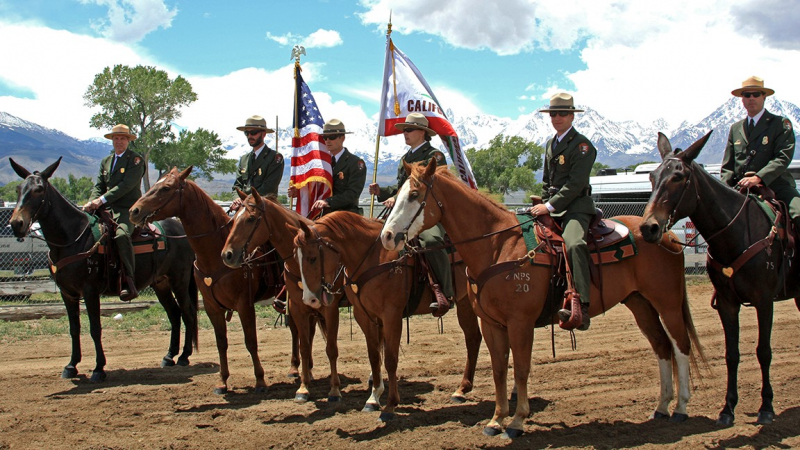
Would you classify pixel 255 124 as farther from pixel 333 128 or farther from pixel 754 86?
pixel 754 86

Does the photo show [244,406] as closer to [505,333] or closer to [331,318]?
[331,318]

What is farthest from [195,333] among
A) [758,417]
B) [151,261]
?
[758,417]

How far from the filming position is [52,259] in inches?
364

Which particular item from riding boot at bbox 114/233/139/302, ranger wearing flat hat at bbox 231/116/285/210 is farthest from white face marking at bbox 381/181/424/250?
riding boot at bbox 114/233/139/302

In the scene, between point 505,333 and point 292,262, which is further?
point 292,262

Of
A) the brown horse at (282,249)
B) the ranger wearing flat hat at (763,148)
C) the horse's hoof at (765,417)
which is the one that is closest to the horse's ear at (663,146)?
the ranger wearing flat hat at (763,148)

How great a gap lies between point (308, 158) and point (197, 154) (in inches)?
2058

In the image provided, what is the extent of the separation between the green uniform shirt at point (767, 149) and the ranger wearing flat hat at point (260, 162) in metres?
6.09

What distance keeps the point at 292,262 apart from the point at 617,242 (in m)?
3.77

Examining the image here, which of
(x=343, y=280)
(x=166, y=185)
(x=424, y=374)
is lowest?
(x=424, y=374)

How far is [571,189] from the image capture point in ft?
21.5

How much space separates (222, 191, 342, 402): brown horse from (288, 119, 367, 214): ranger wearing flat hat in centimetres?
122

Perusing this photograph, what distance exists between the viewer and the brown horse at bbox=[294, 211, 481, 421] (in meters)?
6.88

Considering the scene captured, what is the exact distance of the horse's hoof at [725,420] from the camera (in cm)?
634
